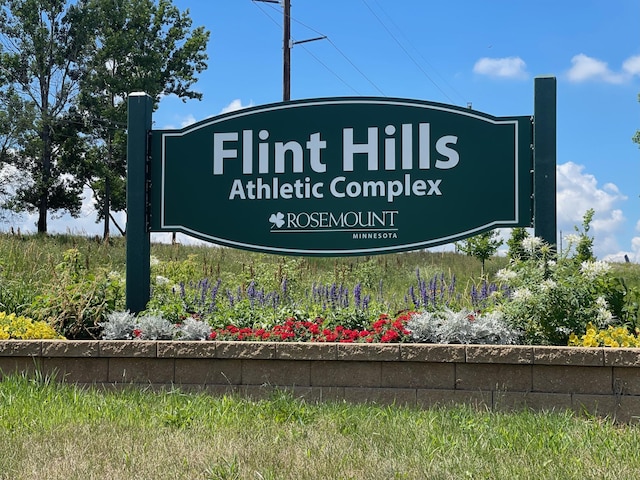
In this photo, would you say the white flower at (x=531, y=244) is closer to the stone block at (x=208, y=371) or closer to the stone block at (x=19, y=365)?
the stone block at (x=208, y=371)

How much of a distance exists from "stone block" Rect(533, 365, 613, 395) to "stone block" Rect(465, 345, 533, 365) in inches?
4.8

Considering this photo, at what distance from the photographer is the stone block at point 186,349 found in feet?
15.5

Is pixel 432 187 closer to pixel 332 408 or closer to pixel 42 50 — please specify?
pixel 332 408

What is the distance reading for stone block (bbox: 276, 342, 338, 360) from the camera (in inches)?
180

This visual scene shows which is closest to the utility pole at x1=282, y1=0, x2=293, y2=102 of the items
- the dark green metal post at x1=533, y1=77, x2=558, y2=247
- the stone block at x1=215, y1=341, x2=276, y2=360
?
the dark green metal post at x1=533, y1=77, x2=558, y2=247

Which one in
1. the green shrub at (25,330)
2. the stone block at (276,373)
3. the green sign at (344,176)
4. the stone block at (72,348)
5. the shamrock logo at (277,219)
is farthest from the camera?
the shamrock logo at (277,219)

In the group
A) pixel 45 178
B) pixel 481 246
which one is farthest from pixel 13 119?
pixel 481 246

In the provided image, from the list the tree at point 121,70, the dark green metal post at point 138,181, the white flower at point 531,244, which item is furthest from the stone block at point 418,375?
the tree at point 121,70

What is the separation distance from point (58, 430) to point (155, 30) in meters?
29.8

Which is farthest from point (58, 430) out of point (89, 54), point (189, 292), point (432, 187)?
point (89, 54)

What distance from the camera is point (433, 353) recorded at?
14.8ft

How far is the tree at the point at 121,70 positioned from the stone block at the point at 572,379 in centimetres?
2510

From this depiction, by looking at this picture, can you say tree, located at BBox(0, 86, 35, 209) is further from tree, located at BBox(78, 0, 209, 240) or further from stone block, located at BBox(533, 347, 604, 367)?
stone block, located at BBox(533, 347, 604, 367)

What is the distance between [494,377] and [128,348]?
269 centimetres
